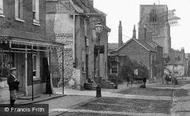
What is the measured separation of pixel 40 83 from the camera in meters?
26.4

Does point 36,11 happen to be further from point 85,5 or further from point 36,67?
point 85,5

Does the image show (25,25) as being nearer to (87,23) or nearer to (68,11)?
(68,11)

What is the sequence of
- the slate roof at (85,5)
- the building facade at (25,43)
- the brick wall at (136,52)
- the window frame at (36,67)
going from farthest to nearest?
the brick wall at (136,52) → the slate roof at (85,5) → the window frame at (36,67) → the building facade at (25,43)

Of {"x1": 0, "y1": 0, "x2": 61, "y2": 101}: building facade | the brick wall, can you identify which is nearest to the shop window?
{"x1": 0, "y1": 0, "x2": 61, "y2": 101}: building facade

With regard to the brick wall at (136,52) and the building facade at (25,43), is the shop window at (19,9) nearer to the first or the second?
the building facade at (25,43)

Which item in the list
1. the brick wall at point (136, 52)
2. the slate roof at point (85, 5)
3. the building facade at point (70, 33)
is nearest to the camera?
the building facade at point (70, 33)

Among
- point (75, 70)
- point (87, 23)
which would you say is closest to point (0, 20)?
point (75, 70)

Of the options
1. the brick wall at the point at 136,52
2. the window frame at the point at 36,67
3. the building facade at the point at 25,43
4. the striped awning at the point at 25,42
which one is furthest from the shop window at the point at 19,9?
the brick wall at the point at 136,52

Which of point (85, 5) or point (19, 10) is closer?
point (19, 10)

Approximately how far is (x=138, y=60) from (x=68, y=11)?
4418 cm

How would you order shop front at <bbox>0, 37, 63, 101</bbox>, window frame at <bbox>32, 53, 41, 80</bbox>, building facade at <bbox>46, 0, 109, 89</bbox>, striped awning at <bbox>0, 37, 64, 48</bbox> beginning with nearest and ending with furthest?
striped awning at <bbox>0, 37, 64, 48</bbox>
shop front at <bbox>0, 37, 63, 101</bbox>
window frame at <bbox>32, 53, 41, 80</bbox>
building facade at <bbox>46, 0, 109, 89</bbox>

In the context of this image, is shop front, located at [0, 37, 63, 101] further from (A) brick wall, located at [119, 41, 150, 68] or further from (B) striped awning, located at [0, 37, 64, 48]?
(A) brick wall, located at [119, 41, 150, 68]

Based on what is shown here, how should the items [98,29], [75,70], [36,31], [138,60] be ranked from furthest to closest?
[138,60] → [75,70] → [98,29] → [36,31]

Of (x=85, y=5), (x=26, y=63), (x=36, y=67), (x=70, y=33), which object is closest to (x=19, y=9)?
(x=26, y=63)
